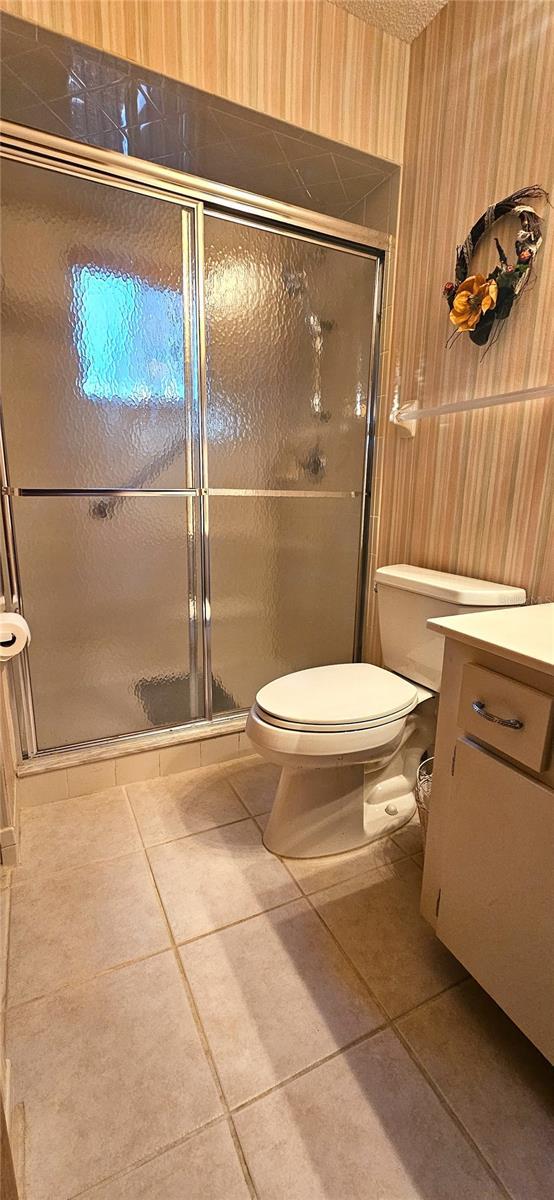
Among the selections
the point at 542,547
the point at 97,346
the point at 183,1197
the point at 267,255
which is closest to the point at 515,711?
the point at 542,547

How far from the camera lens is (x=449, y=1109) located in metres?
0.87

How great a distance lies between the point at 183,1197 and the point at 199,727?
48.4 inches

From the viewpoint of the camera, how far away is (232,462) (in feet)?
5.91

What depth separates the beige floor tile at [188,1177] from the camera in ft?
2.48

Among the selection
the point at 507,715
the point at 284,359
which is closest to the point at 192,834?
the point at 507,715

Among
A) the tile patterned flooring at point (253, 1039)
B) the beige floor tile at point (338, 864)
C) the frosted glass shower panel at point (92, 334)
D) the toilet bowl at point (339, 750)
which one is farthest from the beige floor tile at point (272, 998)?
the frosted glass shower panel at point (92, 334)

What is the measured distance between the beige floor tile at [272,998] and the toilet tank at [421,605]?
2.46 ft

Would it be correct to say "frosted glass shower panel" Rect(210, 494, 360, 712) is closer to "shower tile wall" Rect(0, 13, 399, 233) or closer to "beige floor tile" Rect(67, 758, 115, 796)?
"beige floor tile" Rect(67, 758, 115, 796)

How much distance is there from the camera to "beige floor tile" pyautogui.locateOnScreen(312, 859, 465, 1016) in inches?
42.4

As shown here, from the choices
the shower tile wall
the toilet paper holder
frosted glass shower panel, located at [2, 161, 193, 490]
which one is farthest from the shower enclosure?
the toilet paper holder

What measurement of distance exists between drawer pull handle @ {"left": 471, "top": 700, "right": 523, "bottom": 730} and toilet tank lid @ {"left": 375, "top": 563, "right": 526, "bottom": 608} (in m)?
0.53

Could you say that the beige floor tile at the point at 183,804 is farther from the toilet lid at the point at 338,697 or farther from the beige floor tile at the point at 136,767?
the toilet lid at the point at 338,697

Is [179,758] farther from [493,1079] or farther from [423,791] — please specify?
[493,1079]

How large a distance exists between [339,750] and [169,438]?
1131 mm
